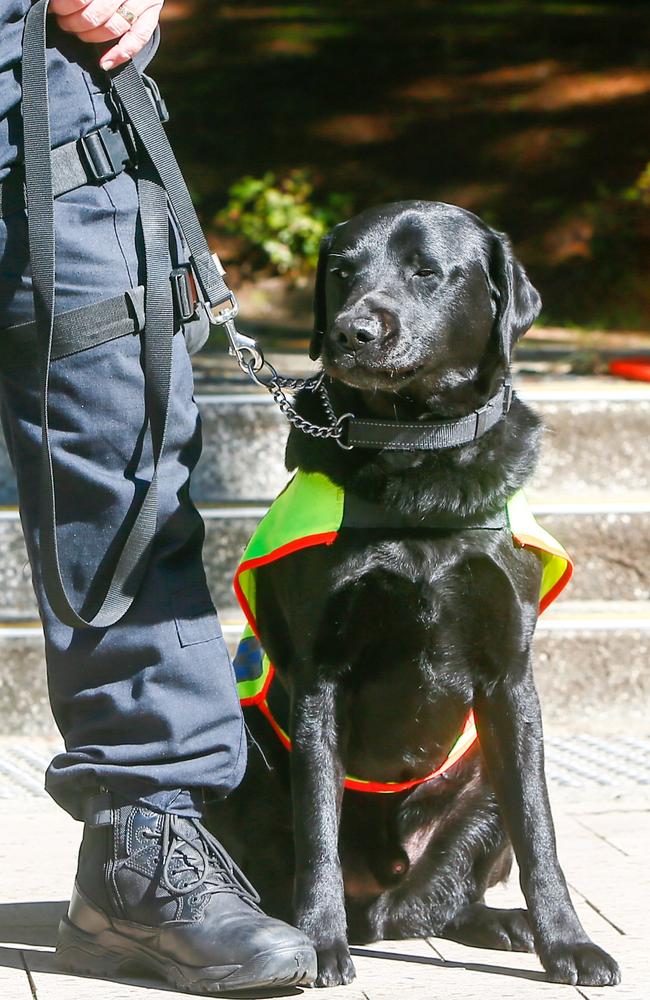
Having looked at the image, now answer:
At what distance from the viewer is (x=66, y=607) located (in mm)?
1945

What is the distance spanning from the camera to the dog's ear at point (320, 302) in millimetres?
2443

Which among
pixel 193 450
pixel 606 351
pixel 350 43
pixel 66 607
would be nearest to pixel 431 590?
pixel 193 450

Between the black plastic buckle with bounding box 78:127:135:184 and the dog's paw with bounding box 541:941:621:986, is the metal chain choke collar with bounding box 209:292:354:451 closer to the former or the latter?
the black plastic buckle with bounding box 78:127:135:184

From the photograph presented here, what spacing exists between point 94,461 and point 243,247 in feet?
13.3

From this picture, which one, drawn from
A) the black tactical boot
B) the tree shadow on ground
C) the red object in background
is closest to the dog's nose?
the black tactical boot

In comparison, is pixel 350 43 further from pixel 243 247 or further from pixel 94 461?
pixel 94 461

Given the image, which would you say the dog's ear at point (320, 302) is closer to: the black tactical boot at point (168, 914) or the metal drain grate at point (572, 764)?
the black tactical boot at point (168, 914)

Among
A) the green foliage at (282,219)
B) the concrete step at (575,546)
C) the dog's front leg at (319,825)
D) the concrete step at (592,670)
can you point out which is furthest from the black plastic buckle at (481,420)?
the green foliage at (282,219)

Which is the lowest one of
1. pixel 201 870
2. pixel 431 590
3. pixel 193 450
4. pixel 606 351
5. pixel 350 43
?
pixel 606 351

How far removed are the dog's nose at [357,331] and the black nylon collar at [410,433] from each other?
126mm

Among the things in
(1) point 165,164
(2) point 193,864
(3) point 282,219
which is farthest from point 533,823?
(3) point 282,219

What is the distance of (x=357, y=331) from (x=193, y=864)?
0.83 meters

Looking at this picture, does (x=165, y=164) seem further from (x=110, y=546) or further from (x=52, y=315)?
(x=110, y=546)

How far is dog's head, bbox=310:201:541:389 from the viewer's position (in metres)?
2.20
